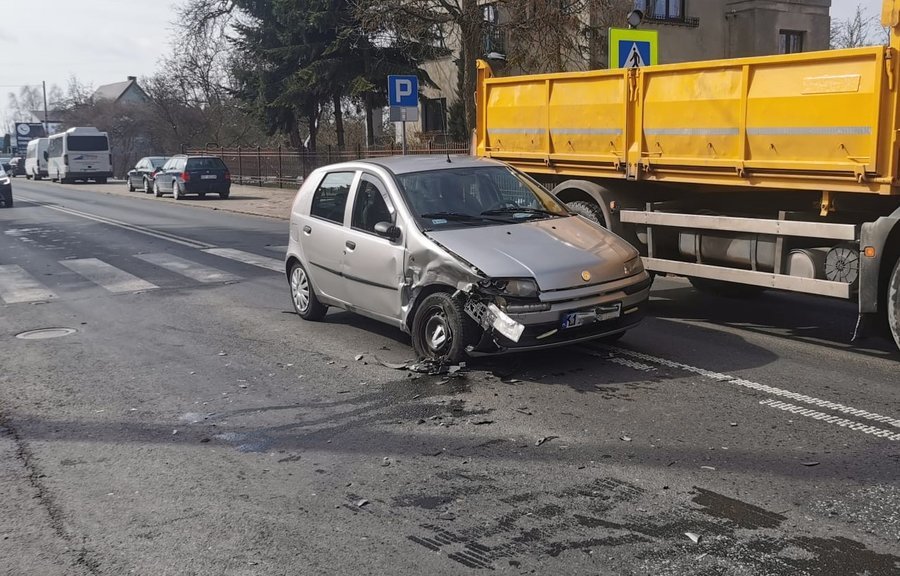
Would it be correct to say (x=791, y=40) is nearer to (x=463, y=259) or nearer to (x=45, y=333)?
(x=463, y=259)

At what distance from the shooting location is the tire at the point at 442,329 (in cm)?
689

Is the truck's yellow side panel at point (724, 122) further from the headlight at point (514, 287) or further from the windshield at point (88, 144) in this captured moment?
the windshield at point (88, 144)

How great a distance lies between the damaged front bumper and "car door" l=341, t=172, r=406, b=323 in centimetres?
99

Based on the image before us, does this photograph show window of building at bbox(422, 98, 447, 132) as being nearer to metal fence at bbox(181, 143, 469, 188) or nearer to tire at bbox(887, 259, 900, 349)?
metal fence at bbox(181, 143, 469, 188)

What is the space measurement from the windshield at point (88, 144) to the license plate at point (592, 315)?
48.4 metres

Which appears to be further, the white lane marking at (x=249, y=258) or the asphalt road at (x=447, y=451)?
the white lane marking at (x=249, y=258)

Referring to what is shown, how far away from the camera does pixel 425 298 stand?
286 inches

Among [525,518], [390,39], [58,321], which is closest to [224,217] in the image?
[390,39]

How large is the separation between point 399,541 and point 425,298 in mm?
3275

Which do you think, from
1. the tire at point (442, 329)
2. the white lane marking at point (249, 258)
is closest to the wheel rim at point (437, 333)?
the tire at point (442, 329)

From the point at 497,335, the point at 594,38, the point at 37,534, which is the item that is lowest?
the point at 37,534

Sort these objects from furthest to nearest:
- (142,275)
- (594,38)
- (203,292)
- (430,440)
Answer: (594,38) < (142,275) < (203,292) < (430,440)

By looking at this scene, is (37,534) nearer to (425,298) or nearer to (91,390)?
(91,390)

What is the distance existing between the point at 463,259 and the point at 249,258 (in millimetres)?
8758
